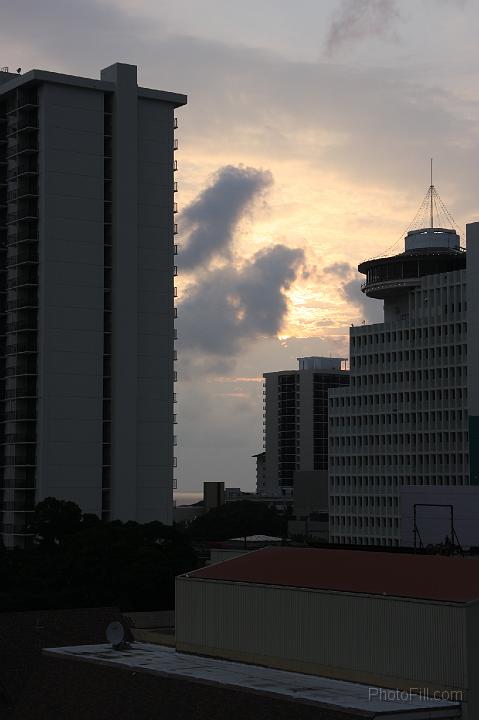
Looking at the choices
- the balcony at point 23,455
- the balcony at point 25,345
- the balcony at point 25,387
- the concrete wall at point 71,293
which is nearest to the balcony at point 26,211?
the concrete wall at point 71,293

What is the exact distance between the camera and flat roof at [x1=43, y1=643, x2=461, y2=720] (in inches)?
2606

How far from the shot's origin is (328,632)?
3127 inches

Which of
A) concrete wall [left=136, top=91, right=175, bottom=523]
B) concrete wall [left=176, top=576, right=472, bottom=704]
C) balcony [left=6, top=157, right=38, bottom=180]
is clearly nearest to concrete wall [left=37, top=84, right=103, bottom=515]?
balcony [left=6, top=157, right=38, bottom=180]

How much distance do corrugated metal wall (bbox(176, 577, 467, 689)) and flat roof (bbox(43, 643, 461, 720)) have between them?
1208 mm

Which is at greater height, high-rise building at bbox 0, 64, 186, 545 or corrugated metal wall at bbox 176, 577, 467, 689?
high-rise building at bbox 0, 64, 186, 545

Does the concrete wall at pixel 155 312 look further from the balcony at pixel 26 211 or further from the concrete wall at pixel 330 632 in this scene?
the concrete wall at pixel 330 632

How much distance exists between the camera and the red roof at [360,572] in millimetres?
76188

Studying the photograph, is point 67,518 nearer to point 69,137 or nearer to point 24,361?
point 24,361

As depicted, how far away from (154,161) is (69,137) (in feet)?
44.0

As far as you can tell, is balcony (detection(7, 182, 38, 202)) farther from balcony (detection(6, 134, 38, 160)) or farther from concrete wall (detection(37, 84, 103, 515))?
balcony (detection(6, 134, 38, 160))

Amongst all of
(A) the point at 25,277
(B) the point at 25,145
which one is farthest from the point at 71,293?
(B) the point at 25,145

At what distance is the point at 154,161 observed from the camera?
17925 centimetres

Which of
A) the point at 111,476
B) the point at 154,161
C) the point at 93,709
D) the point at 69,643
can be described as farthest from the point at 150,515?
the point at 93,709

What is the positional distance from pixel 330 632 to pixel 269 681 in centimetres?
575
